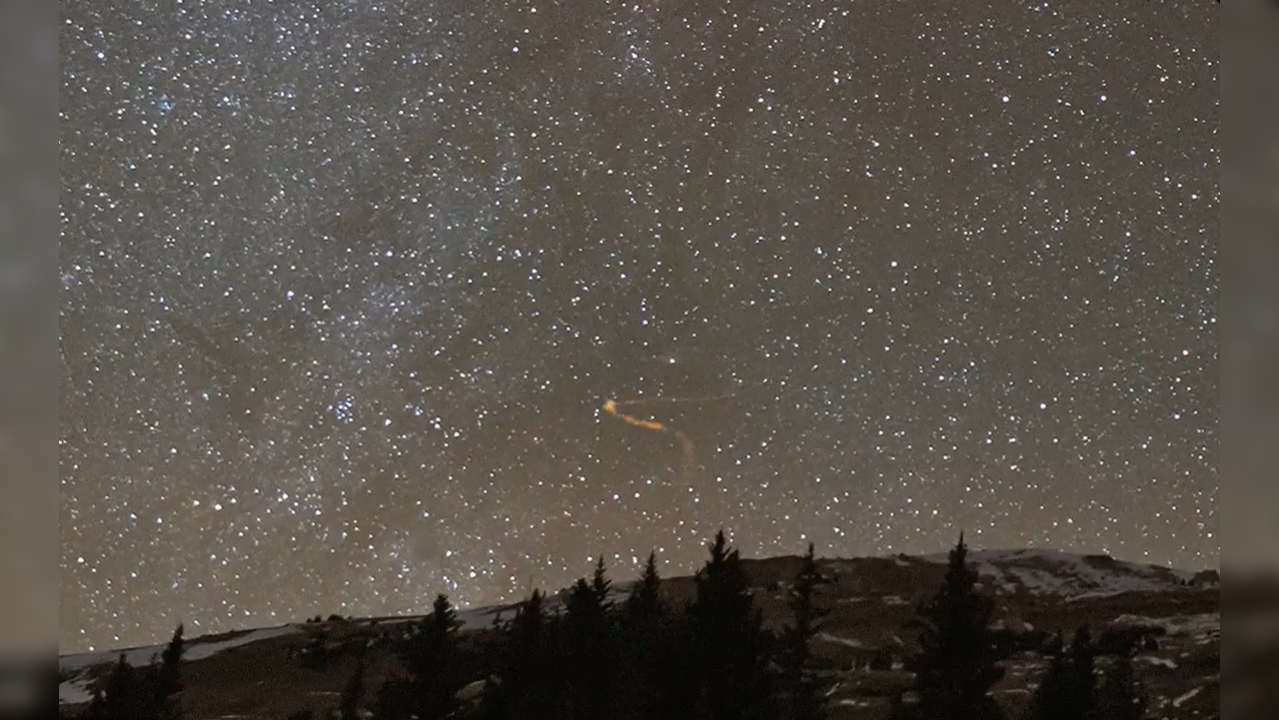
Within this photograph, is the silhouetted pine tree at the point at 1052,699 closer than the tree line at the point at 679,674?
No

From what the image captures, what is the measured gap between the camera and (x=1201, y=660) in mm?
26578

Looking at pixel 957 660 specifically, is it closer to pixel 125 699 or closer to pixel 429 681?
pixel 429 681

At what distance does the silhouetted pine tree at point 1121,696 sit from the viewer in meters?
19.7

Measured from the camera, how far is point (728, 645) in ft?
58.9

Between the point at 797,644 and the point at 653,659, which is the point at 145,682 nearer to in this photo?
the point at 653,659

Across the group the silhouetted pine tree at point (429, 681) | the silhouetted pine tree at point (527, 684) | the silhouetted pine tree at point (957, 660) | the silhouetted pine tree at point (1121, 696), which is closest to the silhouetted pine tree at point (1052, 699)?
the silhouetted pine tree at point (957, 660)

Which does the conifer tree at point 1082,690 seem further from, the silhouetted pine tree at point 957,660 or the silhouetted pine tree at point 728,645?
the silhouetted pine tree at point 728,645

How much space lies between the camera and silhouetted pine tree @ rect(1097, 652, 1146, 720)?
64.5ft

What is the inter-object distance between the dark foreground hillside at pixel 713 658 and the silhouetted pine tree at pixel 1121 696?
3.5 inches

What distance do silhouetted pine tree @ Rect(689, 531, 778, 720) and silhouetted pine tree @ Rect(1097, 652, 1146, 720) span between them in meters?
6.52

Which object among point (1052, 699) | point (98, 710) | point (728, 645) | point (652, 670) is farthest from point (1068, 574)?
point (98, 710)

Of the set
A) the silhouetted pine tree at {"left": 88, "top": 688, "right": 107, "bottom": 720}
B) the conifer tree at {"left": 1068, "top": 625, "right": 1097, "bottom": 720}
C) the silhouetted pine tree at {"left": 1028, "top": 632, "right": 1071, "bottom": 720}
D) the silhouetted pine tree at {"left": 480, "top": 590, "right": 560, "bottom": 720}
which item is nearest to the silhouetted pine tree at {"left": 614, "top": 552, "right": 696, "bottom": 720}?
the silhouetted pine tree at {"left": 480, "top": 590, "right": 560, "bottom": 720}

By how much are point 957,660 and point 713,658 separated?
16.4ft

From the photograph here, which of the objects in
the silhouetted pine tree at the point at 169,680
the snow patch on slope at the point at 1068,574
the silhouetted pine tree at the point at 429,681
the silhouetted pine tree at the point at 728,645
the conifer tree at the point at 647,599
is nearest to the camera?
the silhouetted pine tree at the point at 728,645
